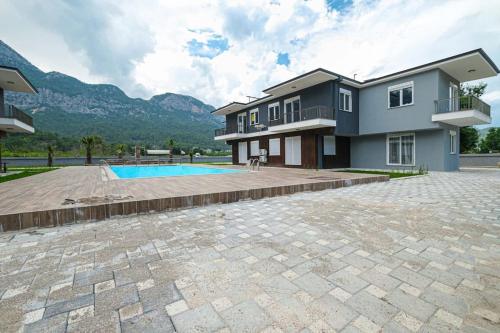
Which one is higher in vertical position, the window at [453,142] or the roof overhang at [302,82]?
the roof overhang at [302,82]

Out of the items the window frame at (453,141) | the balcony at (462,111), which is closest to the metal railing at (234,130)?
the balcony at (462,111)

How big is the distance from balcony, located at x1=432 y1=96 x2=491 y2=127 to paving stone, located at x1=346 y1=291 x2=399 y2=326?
1364 cm

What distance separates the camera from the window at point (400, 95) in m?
12.6

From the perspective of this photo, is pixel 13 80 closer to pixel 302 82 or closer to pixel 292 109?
pixel 302 82

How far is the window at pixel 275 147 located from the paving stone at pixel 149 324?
648 inches

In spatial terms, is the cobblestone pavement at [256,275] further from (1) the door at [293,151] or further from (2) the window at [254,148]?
(2) the window at [254,148]

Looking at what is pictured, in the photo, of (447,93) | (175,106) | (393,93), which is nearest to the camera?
(447,93)

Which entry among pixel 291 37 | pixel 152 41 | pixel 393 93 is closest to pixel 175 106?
pixel 152 41

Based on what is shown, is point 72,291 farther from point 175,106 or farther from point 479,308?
point 175,106

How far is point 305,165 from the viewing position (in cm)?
1502

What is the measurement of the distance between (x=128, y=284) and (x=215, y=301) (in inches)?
32.4

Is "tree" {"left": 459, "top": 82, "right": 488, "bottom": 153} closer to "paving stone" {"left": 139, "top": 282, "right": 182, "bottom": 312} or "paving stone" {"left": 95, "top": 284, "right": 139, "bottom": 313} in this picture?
"paving stone" {"left": 139, "top": 282, "right": 182, "bottom": 312}

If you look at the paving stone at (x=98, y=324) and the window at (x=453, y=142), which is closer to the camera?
the paving stone at (x=98, y=324)

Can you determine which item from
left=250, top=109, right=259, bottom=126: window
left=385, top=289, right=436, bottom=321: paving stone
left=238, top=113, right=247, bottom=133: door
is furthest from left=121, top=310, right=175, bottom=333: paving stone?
left=238, top=113, right=247, bottom=133: door
